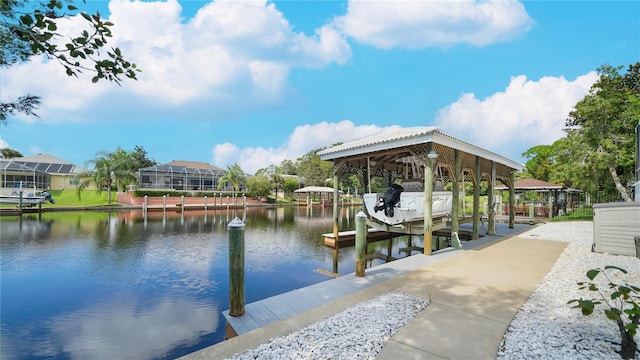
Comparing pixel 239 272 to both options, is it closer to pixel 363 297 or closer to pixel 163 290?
pixel 363 297

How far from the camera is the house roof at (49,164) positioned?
1428 inches

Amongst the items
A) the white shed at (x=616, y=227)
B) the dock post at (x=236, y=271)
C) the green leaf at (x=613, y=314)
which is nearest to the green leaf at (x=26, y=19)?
the dock post at (x=236, y=271)

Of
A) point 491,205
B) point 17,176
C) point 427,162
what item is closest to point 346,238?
point 427,162

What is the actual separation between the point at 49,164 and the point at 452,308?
163 feet

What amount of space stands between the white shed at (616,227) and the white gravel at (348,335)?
19.8 ft

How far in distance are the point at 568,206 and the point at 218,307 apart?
2937cm

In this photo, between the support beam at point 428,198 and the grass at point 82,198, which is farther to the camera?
the grass at point 82,198

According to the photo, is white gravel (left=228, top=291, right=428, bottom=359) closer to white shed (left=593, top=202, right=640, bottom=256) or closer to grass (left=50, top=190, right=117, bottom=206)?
white shed (left=593, top=202, right=640, bottom=256)

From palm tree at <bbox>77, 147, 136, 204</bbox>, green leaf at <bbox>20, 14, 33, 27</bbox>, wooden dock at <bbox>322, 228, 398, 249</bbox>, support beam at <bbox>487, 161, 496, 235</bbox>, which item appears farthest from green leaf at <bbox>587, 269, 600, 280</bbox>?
palm tree at <bbox>77, 147, 136, 204</bbox>

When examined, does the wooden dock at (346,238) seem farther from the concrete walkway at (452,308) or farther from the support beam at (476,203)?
the concrete walkway at (452,308)

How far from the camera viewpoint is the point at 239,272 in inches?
148

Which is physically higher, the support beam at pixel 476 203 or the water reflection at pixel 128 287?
the support beam at pixel 476 203

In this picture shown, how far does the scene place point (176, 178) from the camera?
35875 millimetres

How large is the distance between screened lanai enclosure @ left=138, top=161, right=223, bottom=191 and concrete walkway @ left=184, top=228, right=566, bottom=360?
3526cm
